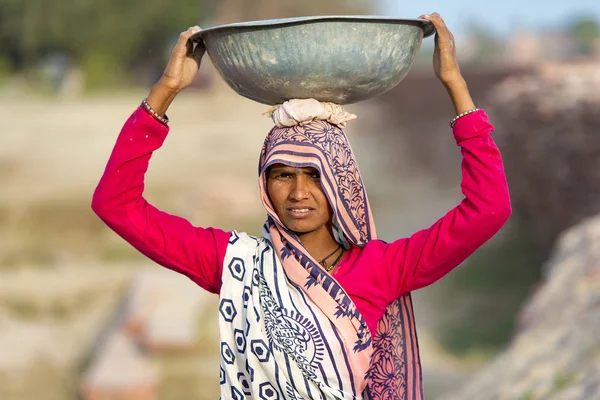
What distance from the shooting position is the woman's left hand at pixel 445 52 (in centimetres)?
233

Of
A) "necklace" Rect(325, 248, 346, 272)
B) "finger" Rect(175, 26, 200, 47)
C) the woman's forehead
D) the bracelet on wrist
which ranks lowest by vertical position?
"necklace" Rect(325, 248, 346, 272)

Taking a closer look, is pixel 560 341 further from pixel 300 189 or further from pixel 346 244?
pixel 300 189

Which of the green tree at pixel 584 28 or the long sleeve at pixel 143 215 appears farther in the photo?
the green tree at pixel 584 28

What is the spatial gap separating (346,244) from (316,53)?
56cm

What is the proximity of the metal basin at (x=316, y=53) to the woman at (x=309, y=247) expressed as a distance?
0.24 feet

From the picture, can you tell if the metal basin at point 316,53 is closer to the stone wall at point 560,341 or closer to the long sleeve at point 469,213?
the long sleeve at point 469,213

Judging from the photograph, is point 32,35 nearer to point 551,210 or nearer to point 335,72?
point 551,210

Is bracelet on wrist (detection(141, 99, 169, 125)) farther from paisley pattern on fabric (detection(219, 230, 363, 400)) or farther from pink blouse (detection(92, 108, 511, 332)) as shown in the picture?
paisley pattern on fabric (detection(219, 230, 363, 400))

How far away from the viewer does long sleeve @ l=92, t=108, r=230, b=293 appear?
2371 mm

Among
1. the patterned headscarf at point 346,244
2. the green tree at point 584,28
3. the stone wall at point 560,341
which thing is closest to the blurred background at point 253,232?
the stone wall at point 560,341

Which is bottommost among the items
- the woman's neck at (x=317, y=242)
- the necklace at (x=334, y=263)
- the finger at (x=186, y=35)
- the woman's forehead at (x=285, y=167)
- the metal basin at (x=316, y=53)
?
the necklace at (x=334, y=263)

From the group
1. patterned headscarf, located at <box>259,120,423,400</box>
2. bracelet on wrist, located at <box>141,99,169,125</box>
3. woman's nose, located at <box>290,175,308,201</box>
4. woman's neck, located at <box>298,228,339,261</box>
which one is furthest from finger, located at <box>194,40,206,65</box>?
woman's neck, located at <box>298,228,339,261</box>

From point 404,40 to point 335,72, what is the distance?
0.20m

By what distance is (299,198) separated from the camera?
235 cm
